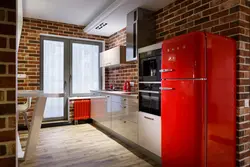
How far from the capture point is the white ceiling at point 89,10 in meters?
3.06

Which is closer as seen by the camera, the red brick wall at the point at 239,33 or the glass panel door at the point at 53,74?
the red brick wall at the point at 239,33

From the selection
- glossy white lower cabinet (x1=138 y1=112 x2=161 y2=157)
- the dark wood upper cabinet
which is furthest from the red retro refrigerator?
the dark wood upper cabinet

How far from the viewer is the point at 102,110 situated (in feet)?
13.6

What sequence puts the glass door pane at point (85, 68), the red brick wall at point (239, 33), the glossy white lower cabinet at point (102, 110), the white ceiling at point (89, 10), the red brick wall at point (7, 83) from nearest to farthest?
1. the red brick wall at point (7, 83)
2. the red brick wall at point (239, 33)
3. the white ceiling at point (89, 10)
4. the glossy white lower cabinet at point (102, 110)
5. the glass door pane at point (85, 68)

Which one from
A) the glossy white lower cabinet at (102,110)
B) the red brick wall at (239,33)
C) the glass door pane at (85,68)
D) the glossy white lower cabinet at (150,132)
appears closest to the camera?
the red brick wall at (239,33)

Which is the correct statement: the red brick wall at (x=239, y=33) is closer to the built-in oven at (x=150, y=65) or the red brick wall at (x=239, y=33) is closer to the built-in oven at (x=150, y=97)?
the built-in oven at (x=150, y=65)

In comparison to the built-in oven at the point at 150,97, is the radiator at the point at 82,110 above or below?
below

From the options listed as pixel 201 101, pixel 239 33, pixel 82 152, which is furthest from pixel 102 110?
pixel 239 33

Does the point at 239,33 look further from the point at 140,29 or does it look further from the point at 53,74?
the point at 53,74

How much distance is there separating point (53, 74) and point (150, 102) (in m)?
3.06

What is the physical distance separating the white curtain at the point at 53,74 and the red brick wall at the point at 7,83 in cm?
387

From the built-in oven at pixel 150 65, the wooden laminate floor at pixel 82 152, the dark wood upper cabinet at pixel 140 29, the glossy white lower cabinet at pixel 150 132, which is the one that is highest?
the dark wood upper cabinet at pixel 140 29

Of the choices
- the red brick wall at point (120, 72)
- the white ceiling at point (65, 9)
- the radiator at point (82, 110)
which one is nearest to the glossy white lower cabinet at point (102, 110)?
the radiator at point (82, 110)

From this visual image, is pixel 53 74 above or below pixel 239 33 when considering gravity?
below
